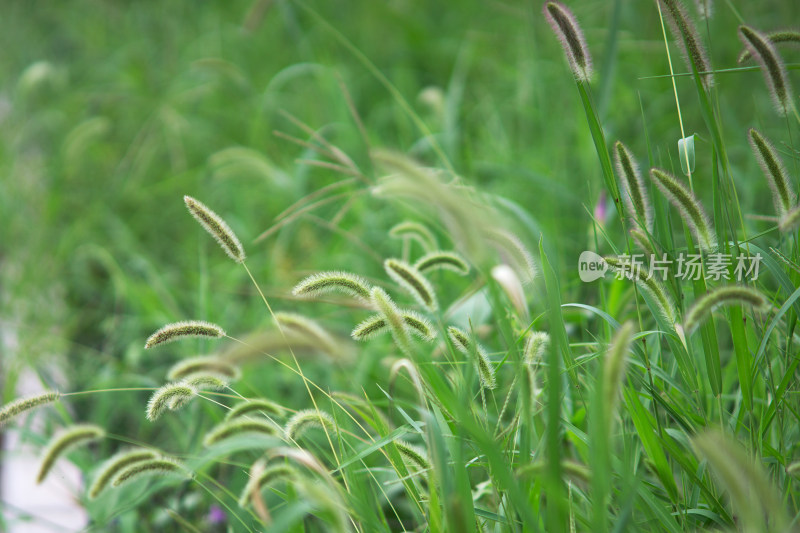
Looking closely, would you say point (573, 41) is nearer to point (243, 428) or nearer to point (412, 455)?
point (412, 455)

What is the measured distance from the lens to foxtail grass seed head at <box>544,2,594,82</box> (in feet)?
3.27

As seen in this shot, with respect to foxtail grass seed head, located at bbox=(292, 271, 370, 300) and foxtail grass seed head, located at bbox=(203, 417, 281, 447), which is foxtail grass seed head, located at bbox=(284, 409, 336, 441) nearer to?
foxtail grass seed head, located at bbox=(203, 417, 281, 447)

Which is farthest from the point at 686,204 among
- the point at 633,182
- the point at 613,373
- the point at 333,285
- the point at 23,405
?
the point at 23,405

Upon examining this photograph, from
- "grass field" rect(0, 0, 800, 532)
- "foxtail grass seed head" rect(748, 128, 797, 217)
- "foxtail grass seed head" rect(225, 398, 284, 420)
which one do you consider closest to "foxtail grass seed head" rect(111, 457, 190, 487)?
"grass field" rect(0, 0, 800, 532)

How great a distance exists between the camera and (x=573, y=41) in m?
1.01

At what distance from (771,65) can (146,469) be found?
1221 millimetres

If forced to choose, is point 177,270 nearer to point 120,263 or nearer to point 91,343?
point 120,263

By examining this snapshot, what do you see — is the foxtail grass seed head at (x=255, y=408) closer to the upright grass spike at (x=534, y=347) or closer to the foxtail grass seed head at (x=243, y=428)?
the foxtail grass seed head at (x=243, y=428)

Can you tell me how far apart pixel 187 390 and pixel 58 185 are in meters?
2.29

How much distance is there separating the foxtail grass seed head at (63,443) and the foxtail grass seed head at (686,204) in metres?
1.02

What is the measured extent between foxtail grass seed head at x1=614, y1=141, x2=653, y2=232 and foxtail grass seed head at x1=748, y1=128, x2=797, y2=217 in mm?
179

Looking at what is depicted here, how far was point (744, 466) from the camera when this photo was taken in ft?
1.99

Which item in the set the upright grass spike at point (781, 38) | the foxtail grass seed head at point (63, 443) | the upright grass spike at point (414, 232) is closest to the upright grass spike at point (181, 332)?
the foxtail grass seed head at point (63, 443)

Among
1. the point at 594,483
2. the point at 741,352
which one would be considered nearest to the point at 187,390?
the point at 594,483
